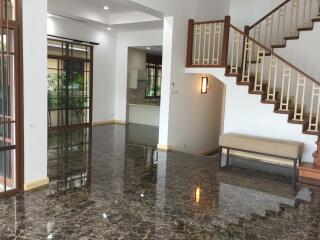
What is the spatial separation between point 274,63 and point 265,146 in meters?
2.44

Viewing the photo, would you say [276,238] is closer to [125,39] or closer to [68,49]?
[68,49]

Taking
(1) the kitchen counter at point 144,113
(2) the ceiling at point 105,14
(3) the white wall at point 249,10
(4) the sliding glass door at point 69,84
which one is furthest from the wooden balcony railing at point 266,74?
(4) the sliding glass door at point 69,84

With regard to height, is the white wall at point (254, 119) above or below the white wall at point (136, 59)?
below

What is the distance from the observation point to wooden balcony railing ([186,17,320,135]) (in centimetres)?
562

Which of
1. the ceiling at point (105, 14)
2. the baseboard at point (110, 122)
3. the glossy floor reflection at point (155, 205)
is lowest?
the glossy floor reflection at point (155, 205)

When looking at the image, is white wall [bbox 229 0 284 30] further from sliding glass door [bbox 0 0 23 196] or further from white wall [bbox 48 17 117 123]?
sliding glass door [bbox 0 0 23 196]

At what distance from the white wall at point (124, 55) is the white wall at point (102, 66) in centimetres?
15

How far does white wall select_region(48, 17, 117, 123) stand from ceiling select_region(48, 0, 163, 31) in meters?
0.47

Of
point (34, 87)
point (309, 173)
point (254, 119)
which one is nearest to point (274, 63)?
point (254, 119)

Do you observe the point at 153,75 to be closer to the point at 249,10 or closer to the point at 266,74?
the point at 249,10

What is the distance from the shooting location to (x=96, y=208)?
3654 mm

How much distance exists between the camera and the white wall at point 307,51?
6605 millimetres

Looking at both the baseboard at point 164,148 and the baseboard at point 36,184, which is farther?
the baseboard at point 164,148

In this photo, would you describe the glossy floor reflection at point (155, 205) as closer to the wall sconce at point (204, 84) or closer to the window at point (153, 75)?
the wall sconce at point (204, 84)
